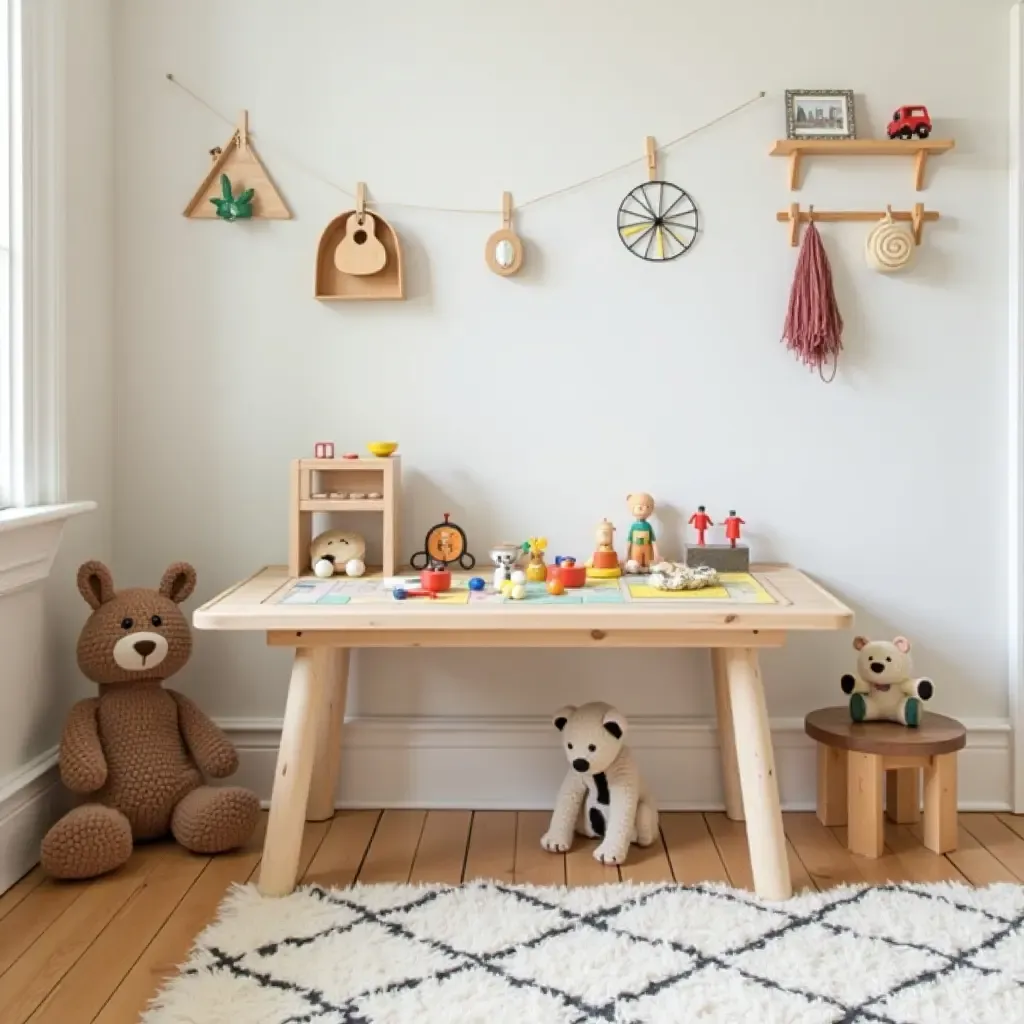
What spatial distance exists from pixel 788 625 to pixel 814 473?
26.9 inches

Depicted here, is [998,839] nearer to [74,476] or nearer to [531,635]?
[531,635]

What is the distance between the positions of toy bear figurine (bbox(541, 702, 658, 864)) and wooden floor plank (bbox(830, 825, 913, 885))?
Answer: 0.43 meters

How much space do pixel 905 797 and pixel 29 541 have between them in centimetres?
198

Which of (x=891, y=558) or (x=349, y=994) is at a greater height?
(x=891, y=558)

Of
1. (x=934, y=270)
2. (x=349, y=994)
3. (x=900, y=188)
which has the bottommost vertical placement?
(x=349, y=994)

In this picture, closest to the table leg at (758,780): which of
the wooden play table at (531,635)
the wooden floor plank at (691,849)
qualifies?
the wooden play table at (531,635)

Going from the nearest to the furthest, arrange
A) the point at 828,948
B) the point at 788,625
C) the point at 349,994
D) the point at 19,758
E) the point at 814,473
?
A: the point at 349,994
the point at 828,948
the point at 788,625
the point at 19,758
the point at 814,473

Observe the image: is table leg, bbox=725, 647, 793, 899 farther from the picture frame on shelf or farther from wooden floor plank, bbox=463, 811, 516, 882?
the picture frame on shelf

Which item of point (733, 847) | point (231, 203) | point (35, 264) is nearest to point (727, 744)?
point (733, 847)

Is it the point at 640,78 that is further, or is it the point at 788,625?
the point at 640,78

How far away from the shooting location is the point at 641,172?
2676 mm

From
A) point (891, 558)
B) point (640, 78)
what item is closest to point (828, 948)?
point (891, 558)

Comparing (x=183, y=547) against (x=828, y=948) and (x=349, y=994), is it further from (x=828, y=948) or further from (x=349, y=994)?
(x=828, y=948)

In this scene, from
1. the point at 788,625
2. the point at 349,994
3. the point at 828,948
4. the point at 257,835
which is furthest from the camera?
the point at 257,835
